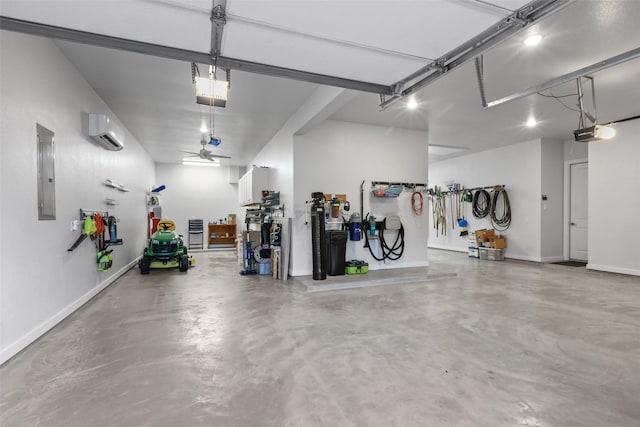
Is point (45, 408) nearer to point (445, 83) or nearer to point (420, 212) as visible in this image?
point (445, 83)

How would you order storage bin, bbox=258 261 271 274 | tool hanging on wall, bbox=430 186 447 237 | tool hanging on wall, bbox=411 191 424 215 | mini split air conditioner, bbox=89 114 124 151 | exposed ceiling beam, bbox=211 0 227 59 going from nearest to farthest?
exposed ceiling beam, bbox=211 0 227 59 → mini split air conditioner, bbox=89 114 124 151 → storage bin, bbox=258 261 271 274 → tool hanging on wall, bbox=411 191 424 215 → tool hanging on wall, bbox=430 186 447 237

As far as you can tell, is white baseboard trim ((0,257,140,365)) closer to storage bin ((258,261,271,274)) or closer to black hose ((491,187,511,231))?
storage bin ((258,261,271,274))

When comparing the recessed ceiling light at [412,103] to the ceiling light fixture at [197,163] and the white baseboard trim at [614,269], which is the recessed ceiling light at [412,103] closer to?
the white baseboard trim at [614,269]

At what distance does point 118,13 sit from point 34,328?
298 cm

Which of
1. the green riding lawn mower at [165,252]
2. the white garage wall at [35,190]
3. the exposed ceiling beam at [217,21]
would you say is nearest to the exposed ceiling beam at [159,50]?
the exposed ceiling beam at [217,21]

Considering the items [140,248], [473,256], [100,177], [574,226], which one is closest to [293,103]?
[100,177]

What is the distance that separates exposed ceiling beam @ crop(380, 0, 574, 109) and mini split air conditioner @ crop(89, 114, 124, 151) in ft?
13.8

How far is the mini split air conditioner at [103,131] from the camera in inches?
175

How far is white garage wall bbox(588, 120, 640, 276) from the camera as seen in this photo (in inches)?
245

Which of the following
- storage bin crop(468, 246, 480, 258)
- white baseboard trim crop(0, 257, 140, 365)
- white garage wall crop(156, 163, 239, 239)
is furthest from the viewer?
white garage wall crop(156, 163, 239, 239)

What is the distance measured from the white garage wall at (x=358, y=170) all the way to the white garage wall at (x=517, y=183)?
323cm

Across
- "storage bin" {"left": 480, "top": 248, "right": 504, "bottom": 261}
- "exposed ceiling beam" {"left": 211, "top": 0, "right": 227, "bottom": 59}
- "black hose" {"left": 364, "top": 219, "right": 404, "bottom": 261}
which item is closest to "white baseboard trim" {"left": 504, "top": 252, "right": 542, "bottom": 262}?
"storage bin" {"left": 480, "top": 248, "right": 504, "bottom": 261}

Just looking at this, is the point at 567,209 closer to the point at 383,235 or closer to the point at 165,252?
the point at 383,235

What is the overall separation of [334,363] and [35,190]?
329cm
